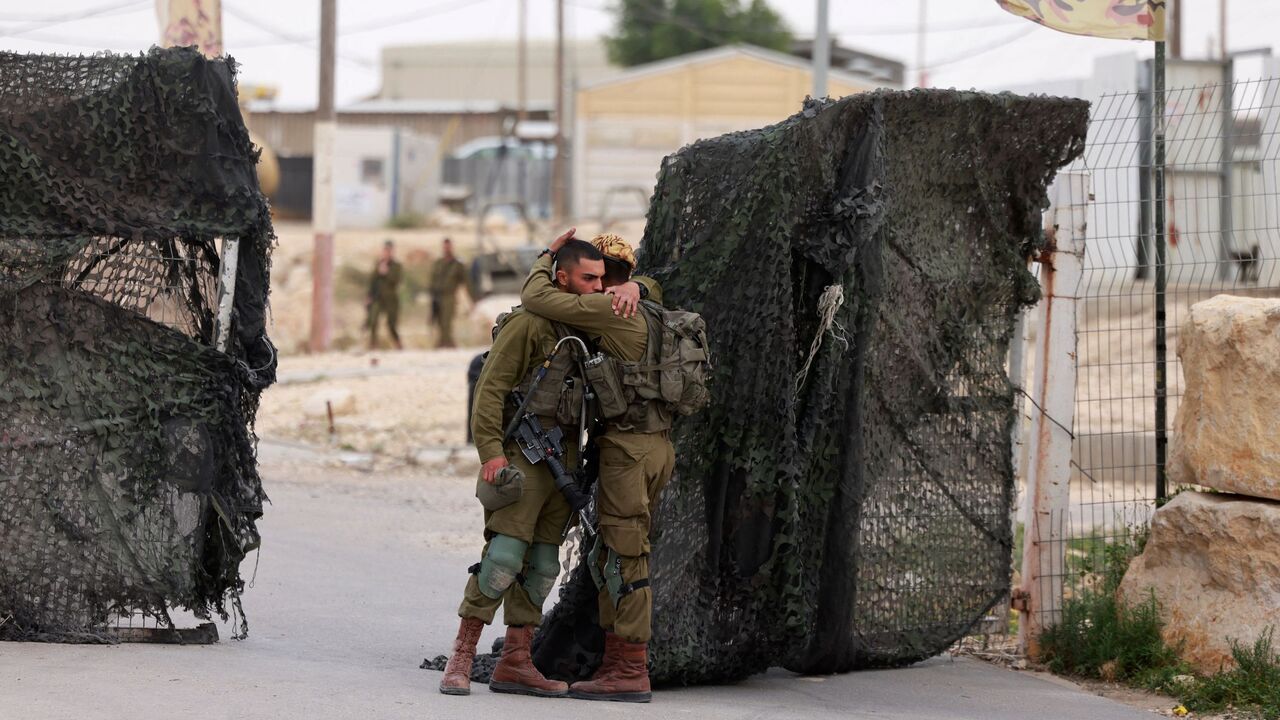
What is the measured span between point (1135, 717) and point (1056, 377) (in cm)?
158

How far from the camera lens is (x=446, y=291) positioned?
2486 cm

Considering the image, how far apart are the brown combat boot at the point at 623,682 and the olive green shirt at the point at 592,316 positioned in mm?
1074

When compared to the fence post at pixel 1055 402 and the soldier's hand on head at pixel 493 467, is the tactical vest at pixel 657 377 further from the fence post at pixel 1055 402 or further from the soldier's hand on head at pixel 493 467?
the fence post at pixel 1055 402

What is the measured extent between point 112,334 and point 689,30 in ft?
195

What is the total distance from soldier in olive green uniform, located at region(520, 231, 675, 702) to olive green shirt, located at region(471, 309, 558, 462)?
0.26 ft

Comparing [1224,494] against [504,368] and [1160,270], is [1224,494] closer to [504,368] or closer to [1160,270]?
[1160,270]

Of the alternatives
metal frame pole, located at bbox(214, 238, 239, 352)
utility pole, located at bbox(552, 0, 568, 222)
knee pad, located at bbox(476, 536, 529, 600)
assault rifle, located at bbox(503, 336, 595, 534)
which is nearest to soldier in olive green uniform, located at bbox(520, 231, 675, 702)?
assault rifle, located at bbox(503, 336, 595, 534)

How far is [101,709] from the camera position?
14.8ft

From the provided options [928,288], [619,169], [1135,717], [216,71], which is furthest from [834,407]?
[619,169]

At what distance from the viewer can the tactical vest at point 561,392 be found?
5062 millimetres

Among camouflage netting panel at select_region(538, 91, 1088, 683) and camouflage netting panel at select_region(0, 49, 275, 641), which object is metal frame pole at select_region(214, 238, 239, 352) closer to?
camouflage netting panel at select_region(0, 49, 275, 641)

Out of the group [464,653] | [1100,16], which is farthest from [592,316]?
[1100,16]

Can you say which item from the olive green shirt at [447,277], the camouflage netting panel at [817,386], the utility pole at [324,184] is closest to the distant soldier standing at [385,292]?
the olive green shirt at [447,277]

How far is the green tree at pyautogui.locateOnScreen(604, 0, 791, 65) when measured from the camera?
62781 millimetres
